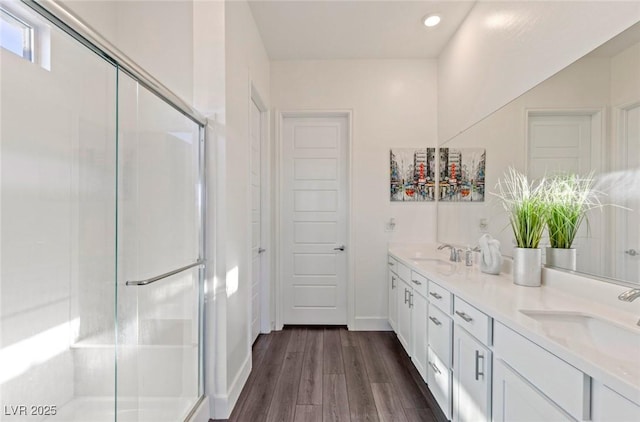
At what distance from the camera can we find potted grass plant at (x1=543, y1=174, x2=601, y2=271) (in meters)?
1.51

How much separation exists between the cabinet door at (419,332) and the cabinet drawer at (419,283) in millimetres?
38

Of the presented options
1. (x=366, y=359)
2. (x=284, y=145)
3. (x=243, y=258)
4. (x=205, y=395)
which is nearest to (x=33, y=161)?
(x=243, y=258)

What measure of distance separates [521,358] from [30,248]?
7.33 ft

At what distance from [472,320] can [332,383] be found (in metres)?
1.30

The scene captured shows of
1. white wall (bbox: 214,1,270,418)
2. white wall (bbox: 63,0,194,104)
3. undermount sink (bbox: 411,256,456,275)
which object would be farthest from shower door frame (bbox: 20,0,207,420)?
undermount sink (bbox: 411,256,456,275)

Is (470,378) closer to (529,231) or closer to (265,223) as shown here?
(529,231)

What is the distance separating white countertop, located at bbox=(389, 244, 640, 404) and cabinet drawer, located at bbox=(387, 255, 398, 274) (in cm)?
78

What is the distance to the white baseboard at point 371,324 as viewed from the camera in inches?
136

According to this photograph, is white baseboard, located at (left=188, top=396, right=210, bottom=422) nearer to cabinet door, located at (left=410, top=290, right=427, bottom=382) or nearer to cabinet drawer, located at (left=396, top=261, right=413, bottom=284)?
cabinet door, located at (left=410, top=290, right=427, bottom=382)

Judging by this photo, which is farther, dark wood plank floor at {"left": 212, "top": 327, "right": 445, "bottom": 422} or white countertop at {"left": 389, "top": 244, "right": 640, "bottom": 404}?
dark wood plank floor at {"left": 212, "top": 327, "right": 445, "bottom": 422}

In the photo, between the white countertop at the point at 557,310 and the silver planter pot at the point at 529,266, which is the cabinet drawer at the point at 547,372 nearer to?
the white countertop at the point at 557,310

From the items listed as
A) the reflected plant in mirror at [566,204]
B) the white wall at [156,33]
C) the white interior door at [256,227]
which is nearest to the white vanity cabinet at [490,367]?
the reflected plant in mirror at [566,204]

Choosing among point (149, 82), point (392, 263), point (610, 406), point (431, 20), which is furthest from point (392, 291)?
point (149, 82)

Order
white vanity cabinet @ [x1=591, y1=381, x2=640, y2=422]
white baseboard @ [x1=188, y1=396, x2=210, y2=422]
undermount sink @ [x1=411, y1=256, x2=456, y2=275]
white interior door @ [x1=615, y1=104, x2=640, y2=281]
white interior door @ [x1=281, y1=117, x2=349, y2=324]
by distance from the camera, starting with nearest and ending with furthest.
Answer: white vanity cabinet @ [x1=591, y1=381, x2=640, y2=422] < white interior door @ [x1=615, y1=104, x2=640, y2=281] < white baseboard @ [x1=188, y1=396, x2=210, y2=422] < undermount sink @ [x1=411, y1=256, x2=456, y2=275] < white interior door @ [x1=281, y1=117, x2=349, y2=324]
